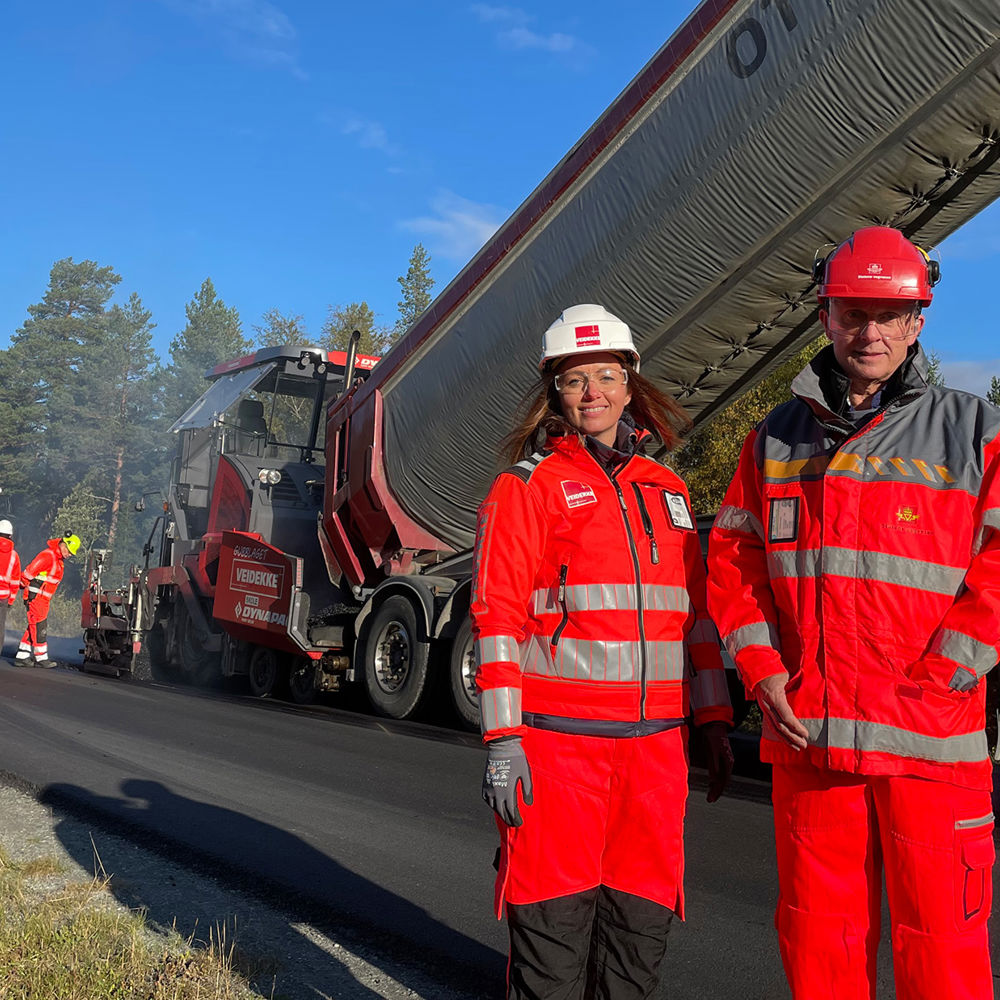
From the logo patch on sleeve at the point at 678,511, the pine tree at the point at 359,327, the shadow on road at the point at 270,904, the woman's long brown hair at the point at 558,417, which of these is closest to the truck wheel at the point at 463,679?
the shadow on road at the point at 270,904

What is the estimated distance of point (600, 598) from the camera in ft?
8.33

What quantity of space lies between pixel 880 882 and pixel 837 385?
1.02 m

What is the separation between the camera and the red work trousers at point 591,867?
244 cm

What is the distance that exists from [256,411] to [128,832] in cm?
845

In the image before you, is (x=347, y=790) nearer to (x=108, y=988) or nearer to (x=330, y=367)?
(x=108, y=988)

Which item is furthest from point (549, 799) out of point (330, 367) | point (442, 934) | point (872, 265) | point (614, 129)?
point (330, 367)

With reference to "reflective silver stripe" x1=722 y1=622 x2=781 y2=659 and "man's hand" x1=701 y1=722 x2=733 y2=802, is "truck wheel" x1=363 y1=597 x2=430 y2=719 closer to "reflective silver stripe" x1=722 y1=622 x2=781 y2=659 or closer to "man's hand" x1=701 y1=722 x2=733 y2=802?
"man's hand" x1=701 y1=722 x2=733 y2=802

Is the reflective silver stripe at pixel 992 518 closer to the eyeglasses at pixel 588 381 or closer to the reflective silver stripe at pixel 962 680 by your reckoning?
the reflective silver stripe at pixel 962 680

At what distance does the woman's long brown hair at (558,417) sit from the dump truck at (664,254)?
10.5 ft

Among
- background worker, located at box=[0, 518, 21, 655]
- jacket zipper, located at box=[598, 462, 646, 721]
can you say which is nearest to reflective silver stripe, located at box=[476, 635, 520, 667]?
jacket zipper, located at box=[598, 462, 646, 721]

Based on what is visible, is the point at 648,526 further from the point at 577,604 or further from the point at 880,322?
the point at 880,322

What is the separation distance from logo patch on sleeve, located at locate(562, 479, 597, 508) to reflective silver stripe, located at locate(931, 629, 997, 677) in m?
0.82

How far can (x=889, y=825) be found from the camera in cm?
217

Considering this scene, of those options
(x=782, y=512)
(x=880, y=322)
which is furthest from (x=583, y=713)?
(x=880, y=322)
